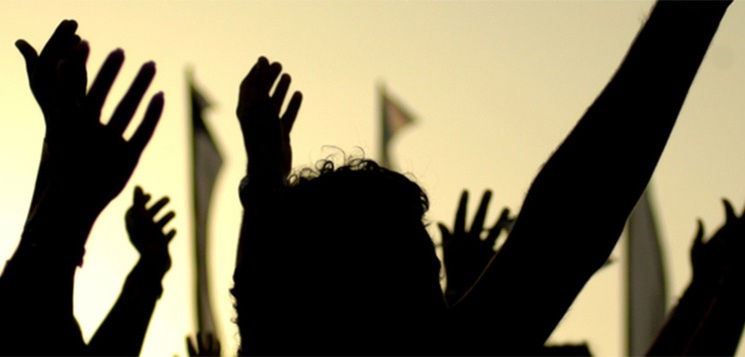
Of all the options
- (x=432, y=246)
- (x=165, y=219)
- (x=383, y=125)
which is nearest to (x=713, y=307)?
(x=432, y=246)

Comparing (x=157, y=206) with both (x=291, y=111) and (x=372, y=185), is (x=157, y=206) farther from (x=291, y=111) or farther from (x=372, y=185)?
(x=372, y=185)

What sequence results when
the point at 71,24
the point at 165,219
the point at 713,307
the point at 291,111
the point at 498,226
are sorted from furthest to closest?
the point at 498,226 < the point at 165,219 < the point at 291,111 < the point at 713,307 < the point at 71,24

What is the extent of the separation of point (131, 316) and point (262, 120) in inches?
23.9

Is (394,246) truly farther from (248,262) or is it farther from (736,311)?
(736,311)

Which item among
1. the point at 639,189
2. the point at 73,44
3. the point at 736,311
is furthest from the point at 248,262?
the point at 736,311

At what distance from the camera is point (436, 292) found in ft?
6.80

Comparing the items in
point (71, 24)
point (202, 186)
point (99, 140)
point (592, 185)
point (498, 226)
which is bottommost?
point (592, 185)

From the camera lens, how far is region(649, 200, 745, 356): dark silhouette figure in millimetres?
2426

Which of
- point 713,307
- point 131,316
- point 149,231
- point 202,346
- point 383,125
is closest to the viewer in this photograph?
point 713,307

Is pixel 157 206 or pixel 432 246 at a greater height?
pixel 157 206

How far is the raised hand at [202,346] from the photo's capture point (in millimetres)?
7758

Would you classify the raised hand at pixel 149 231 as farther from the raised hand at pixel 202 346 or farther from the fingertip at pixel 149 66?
the raised hand at pixel 202 346

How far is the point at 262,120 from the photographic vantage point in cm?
259

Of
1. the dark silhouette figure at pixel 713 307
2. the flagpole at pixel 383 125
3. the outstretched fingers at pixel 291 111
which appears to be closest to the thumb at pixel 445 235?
the dark silhouette figure at pixel 713 307
